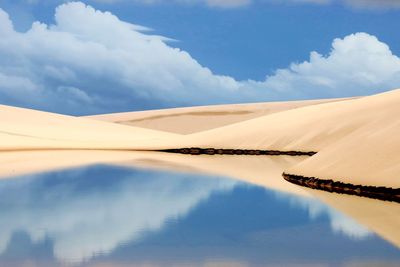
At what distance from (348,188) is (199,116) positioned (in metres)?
104

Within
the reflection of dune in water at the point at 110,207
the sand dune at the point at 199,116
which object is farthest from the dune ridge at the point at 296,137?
the sand dune at the point at 199,116

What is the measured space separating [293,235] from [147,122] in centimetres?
11037

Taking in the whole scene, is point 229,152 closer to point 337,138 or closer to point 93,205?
point 337,138

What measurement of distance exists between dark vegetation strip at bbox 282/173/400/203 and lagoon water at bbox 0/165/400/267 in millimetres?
1629

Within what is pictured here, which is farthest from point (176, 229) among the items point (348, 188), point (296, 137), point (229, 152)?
point (296, 137)

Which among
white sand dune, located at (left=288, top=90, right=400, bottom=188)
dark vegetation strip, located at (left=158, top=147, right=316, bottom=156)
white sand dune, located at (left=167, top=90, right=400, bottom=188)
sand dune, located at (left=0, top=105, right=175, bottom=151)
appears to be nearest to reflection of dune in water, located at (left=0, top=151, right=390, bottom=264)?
white sand dune, located at (left=288, top=90, right=400, bottom=188)

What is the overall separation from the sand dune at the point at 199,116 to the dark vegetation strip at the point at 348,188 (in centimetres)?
8942

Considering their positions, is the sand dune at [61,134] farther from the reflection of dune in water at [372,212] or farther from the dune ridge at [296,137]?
the reflection of dune in water at [372,212]

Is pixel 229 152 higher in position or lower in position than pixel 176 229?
higher

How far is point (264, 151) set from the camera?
4272cm

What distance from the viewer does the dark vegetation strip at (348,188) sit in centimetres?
1630

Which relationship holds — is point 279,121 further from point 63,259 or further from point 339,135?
point 63,259

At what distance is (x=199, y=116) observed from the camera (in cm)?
12231

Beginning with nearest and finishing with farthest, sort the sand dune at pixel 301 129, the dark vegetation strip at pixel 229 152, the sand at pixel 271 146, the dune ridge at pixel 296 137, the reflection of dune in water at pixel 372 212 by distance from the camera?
the reflection of dune in water at pixel 372 212 → the sand at pixel 271 146 → the dune ridge at pixel 296 137 → the dark vegetation strip at pixel 229 152 → the sand dune at pixel 301 129
